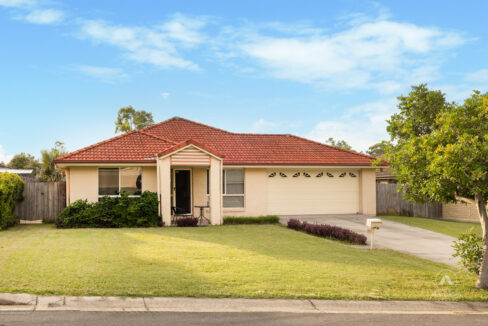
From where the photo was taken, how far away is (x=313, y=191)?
2267 cm

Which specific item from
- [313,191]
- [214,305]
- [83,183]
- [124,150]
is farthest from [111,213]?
[214,305]

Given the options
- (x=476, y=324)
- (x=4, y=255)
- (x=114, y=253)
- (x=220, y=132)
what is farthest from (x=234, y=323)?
(x=220, y=132)

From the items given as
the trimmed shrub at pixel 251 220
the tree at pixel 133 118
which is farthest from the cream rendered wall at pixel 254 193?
the tree at pixel 133 118

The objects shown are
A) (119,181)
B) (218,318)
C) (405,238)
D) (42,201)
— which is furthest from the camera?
(42,201)

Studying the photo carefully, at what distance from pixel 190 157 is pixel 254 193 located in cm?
474

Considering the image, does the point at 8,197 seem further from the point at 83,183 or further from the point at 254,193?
the point at 254,193

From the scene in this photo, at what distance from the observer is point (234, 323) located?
18.9 feet

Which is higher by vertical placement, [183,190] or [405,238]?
[183,190]

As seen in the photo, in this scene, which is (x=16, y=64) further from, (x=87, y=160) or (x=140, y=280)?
(x=140, y=280)

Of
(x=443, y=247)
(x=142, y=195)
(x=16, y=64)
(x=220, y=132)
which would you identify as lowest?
(x=443, y=247)

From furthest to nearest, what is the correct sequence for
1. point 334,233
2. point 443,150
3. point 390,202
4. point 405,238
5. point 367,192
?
point 390,202 < point 367,192 < point 405,238 < point 334,233 < point 443,150

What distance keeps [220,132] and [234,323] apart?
19.4m

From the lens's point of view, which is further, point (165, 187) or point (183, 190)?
point (183, 190)

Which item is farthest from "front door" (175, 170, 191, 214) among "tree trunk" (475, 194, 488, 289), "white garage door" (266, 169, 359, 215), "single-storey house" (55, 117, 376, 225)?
"tree trunk" (475, 194, 488, 289)
